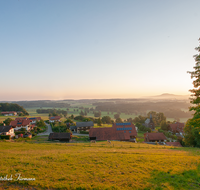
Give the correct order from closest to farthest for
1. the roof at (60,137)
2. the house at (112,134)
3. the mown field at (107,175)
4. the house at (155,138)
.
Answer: the mown field at (107,175) < the roof at (60,137) < the house at (112,134) < the house at (155,138)

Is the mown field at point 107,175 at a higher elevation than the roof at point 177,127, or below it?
higher

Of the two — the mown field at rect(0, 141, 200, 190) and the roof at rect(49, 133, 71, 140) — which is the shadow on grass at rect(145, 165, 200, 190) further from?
the roof at rect(49, 133, 71, 140)

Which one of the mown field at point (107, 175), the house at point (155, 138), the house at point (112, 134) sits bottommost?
the house at point (155, 138)

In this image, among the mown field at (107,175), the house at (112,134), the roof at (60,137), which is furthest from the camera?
the house at (112,134)

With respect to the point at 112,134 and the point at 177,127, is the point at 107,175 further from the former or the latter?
the point at 177,127

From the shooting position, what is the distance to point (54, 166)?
10.4m

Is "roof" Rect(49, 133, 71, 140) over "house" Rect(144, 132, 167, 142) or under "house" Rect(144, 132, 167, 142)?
over

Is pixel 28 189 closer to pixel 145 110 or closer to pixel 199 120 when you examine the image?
pixel 199 120

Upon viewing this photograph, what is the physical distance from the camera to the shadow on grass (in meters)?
7.68

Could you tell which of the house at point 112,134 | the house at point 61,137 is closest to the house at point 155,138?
the house at point 112,134

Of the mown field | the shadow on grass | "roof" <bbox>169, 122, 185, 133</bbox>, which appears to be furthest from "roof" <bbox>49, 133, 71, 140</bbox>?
"roof" <bbox>169, 122, 185, 133</bbox>

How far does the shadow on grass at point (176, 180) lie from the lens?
7680 mm

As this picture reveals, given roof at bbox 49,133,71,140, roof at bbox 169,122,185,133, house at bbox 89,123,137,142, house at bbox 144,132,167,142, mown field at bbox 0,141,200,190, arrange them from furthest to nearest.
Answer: roof at bbox 169,122,185,133 < house at bbox 144,132,167,142 < house at bbox 89,123,137,142 < roof at bbox 49,133,71,140 < mown field at bbox 0,141,200,190

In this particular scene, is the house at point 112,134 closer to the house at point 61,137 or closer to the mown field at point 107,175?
the house at point 61,137
